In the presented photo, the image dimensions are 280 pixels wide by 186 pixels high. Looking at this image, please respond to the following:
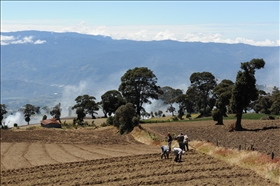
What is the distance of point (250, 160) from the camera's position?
25234mm

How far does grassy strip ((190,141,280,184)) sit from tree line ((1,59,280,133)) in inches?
703

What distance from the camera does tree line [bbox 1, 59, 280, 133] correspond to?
1865 inches

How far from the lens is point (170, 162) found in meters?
27.7

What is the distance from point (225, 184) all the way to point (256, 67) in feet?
97.0

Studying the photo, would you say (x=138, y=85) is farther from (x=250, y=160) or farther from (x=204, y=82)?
(x=250, y=160)

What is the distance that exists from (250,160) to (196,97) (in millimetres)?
94962

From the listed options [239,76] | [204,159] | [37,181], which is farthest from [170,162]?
[239,76]

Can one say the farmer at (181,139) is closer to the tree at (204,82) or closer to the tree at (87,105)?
the tree at (204,82)

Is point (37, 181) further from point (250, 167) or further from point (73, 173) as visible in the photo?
point (250, 167)

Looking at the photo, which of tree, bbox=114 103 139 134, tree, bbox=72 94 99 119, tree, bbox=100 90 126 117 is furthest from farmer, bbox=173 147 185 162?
tree, bbox=72 94 99 119

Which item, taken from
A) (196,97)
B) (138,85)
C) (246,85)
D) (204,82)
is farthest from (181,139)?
(196,97)

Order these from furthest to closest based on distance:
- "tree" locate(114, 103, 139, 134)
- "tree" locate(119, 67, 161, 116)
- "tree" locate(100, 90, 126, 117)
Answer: "tree" locate(100, 90, 126, 117) < "tree" locate(119, 67, 161, 116) < "tree" locate(114, 103, 139, 134)

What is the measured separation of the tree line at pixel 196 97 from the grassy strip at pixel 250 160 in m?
17.9

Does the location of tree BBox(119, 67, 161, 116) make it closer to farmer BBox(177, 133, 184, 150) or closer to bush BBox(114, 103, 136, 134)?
bush BBox(114, 103, 136, 134)
